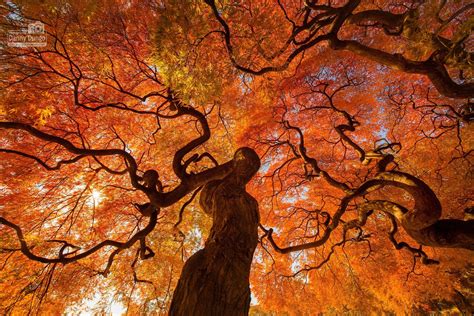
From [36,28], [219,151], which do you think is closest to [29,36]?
[36,28]

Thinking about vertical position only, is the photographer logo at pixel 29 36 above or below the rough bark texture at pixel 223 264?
above

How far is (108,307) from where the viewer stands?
575 centimetres

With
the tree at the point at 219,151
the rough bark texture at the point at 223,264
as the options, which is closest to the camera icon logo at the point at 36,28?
the tree at the point at 219,151

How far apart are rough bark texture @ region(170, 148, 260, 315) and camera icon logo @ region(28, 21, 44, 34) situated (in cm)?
341

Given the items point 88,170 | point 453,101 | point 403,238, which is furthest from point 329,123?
point 88,170

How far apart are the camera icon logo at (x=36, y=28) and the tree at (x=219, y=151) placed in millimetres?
146

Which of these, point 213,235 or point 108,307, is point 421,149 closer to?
point 213,235

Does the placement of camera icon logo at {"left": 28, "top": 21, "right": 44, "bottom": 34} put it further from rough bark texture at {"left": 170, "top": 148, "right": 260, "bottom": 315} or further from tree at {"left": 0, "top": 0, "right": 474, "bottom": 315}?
rough bark texture at {"left": 170, "top": 148, "right": 260, "bottom": 315}

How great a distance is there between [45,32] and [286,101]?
6203 mm

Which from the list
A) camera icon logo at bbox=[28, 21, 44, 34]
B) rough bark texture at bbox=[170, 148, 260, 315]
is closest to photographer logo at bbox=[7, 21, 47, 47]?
camera icon logo at bbox=[28, 21, 44, 34]

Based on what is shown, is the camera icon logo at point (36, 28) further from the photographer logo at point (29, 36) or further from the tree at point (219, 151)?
the tree at point (219, 151)

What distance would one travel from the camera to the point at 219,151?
23.3 feet

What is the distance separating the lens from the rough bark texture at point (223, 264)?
1991mm

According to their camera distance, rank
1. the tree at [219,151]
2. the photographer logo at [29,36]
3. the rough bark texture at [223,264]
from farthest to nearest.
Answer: the photographer logo at [29,36] < the tree at [219,151] < the rough bark texture at [223,264]
